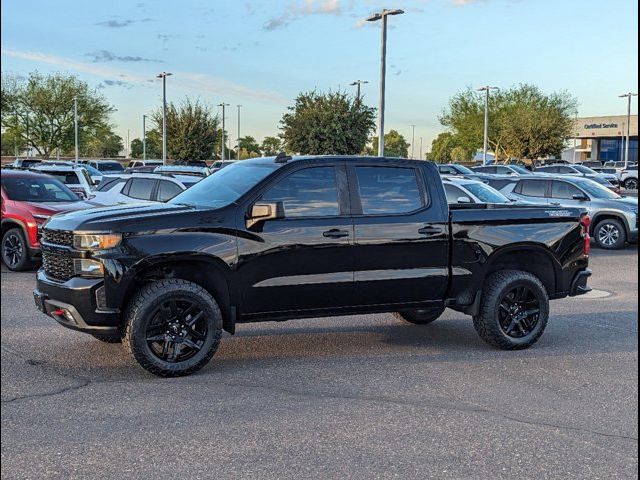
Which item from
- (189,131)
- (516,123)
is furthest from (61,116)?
(516,123)

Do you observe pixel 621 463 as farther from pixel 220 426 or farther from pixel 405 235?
pixel 405 235

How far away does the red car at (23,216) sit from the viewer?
11367 millimetres

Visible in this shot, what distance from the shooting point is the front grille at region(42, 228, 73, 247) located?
5.86 metres

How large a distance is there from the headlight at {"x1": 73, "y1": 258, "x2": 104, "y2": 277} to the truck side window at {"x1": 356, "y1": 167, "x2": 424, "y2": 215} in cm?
232

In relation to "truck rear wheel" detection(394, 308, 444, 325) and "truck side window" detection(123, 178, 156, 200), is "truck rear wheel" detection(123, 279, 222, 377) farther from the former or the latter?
"truck side window" detection(123, 178, 156, 200)

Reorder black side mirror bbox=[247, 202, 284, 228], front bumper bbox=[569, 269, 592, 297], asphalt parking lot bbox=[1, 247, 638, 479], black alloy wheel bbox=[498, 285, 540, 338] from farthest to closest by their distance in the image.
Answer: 1. front bumper bbox=[569, 269, 592, 297]
2. black alloy wheel bbox=[498, 285, 540, 338]
3. black side mirror bbox=[247, 202, 284, 228]
4. asphalt parking lot bbox=[1, 247, 638, 479]

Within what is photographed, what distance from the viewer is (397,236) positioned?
21.7 ft

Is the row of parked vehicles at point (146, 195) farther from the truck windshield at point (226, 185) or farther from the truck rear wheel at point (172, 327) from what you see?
the truck rear wheel at point (172, 327)

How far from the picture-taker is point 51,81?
189 feet

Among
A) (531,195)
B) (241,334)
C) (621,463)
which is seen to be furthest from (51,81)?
(621,463)

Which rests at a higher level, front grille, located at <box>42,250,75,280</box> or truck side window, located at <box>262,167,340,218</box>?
truck side window, located at <box>262,167,340,218</box>

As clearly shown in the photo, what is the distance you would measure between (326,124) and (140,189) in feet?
74.7

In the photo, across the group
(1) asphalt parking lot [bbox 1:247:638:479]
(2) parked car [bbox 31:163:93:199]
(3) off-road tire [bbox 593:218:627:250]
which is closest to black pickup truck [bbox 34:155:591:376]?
(1) asphalt parking lot [bbox 1:247:638:479]

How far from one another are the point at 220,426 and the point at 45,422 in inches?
43.4
